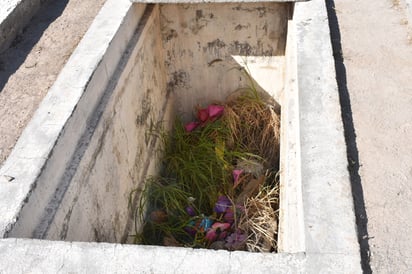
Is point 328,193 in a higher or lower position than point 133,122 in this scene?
higher

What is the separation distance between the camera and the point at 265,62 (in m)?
4.54

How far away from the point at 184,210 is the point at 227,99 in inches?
53.9

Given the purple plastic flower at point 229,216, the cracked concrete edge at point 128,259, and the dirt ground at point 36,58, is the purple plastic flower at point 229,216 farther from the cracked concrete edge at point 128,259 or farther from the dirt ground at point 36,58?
the cracked concrete edge at point 128,259

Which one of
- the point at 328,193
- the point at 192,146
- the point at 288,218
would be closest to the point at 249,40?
the point at 192,146

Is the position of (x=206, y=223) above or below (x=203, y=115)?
below

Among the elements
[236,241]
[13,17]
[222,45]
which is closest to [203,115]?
[222,45]

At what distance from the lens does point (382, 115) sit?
279cm

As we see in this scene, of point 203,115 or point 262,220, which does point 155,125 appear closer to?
point 203,115

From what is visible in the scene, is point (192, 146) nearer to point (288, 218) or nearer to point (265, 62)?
point (265, 62)

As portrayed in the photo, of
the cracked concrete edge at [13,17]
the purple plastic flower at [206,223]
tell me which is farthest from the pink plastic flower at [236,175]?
the cracked concrete edge at [13,17]

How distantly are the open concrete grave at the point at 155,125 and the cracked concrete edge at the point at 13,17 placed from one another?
0.68m

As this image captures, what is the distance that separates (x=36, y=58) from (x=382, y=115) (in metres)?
2.42

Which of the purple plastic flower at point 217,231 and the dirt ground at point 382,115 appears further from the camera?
the purple plastic flower at point 217,231

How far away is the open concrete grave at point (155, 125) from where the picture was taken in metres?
2.02
